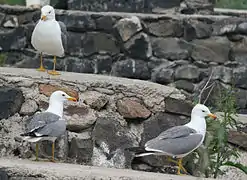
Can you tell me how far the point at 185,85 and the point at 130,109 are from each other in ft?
5.67

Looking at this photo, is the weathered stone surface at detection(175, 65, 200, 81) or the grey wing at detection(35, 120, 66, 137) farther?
the weathered stone surface at detection(175, 65, 200, 81)

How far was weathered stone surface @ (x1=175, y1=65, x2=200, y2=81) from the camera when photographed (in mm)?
6309

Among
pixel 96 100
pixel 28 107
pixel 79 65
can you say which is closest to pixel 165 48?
pixel 79 65

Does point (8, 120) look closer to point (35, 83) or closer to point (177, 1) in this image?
point (35, 83)

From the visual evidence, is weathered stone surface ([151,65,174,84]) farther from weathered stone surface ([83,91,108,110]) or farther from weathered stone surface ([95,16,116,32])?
weathered stone surface ([83,91,108,110])

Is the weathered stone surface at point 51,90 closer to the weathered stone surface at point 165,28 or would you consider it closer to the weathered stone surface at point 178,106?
the weathered stone surface at point 178,106

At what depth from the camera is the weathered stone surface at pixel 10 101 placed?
449 centimetres

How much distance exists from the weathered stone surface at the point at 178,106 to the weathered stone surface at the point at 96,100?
393 millimetres

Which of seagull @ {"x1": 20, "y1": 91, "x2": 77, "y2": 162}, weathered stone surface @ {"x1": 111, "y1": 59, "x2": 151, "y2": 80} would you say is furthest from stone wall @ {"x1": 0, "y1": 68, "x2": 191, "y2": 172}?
weathered stone surface @ {"x1": 111, "y1": 59, "x2": 151, "y2": 80}

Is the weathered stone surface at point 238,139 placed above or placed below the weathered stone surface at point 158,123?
below

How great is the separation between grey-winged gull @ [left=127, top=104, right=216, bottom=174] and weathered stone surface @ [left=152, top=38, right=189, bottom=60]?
2050 millimetres

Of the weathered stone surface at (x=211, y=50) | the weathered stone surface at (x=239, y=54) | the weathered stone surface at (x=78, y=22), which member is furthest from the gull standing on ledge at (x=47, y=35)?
the weathered stone surface at (x=239, y=54)

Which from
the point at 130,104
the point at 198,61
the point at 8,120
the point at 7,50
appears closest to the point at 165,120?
the point at 130,104

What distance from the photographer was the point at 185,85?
6328 mm
